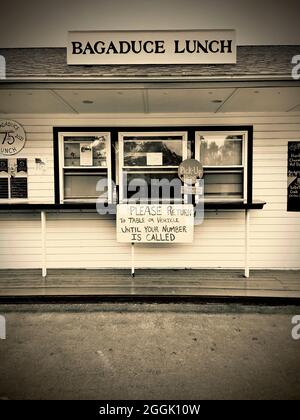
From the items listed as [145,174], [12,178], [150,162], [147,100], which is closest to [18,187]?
[12,178]

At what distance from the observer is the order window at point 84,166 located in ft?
20.5

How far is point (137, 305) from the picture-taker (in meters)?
4.77

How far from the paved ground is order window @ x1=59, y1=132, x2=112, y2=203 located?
8.01 ft

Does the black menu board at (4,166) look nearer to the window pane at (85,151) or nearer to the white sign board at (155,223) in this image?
the window pane at (85,151)

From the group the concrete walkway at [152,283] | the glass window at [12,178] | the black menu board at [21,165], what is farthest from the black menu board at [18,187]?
the concrete walkway at [152,283]

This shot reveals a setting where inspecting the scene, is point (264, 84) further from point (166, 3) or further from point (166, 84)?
point (166, 3)

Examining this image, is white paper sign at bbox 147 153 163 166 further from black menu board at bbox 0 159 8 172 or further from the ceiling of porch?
black menu board at bbox 0 159 8 172

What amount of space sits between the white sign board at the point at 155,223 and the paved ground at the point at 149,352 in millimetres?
1315

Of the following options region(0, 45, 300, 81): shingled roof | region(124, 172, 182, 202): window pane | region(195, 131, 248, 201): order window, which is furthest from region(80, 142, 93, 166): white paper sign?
region(195, 131, 248, 201): order window

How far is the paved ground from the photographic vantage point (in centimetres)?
285
